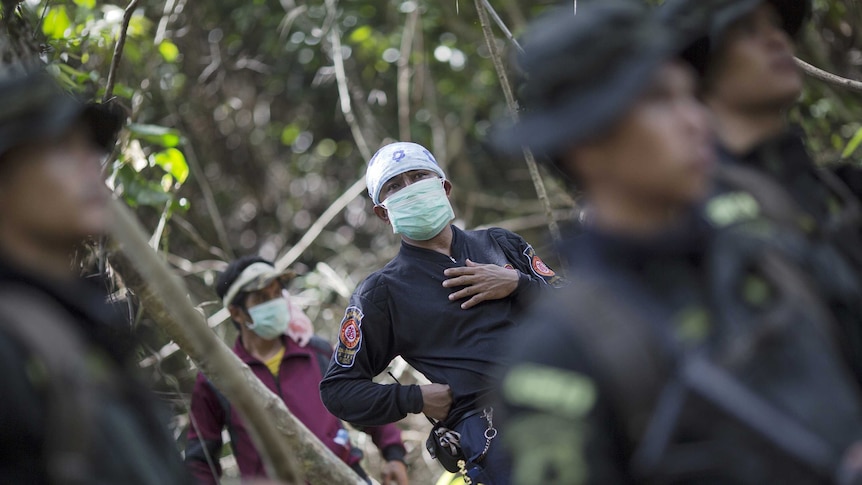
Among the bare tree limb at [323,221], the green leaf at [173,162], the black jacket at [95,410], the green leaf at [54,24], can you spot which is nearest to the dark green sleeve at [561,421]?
the black jacket at [95,410]

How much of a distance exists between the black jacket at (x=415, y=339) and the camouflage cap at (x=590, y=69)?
203cm

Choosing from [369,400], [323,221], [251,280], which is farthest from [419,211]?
[323,221]

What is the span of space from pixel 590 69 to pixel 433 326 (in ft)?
7.13

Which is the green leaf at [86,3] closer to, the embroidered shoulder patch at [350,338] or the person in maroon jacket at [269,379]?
the person in maroon jacket at [269,379]

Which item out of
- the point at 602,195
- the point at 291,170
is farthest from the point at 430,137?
the point at 602,195

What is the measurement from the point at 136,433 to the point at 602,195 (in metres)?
1.00

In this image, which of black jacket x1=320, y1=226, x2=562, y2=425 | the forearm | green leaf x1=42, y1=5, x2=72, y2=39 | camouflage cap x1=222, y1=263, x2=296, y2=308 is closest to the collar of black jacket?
black jacket x1=320, y1=226, x2=562, y2=425

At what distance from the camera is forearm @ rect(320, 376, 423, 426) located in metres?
3.88

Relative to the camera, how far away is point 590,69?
69.6 inches

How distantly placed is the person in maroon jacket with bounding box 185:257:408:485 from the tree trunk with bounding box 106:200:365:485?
103 cm

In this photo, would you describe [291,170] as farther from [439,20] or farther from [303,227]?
[439,20]

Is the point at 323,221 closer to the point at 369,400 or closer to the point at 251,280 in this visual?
the point at 251,280

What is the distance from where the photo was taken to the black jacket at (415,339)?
3.80 metres

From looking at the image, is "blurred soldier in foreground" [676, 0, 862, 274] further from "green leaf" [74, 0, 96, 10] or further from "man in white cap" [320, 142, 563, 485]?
"green leaf" [74, 0, 96, 10]
